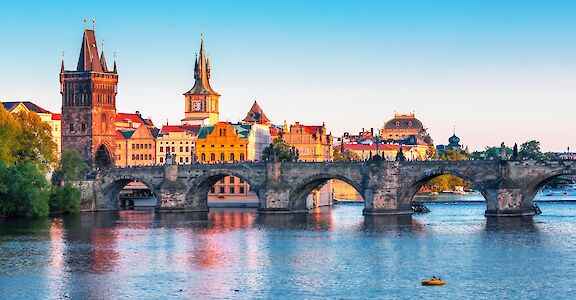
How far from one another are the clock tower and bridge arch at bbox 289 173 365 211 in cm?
6113

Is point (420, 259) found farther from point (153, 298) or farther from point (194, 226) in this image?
point (194, 226)

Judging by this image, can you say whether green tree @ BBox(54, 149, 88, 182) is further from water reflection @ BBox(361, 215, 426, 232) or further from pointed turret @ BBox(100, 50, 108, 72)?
pointed turret @ BBox(100, 50, 108, 72)

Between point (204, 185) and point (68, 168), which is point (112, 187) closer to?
point (68, 168)

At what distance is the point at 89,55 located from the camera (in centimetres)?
15238

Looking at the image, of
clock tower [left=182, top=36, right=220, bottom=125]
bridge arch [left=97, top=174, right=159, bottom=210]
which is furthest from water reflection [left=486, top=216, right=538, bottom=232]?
clock tower [left=182, top=36, right=220, bottom=125]

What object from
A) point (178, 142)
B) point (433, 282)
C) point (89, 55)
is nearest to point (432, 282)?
point (433, 282)

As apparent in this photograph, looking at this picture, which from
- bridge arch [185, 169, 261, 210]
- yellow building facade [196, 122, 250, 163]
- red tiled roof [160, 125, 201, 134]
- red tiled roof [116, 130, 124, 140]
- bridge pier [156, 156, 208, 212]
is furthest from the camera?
red tiled roof [116, 130, 124, 140]

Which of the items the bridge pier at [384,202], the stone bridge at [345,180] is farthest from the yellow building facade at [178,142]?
the bridge pier at [384,202]

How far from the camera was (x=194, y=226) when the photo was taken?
98562 mm

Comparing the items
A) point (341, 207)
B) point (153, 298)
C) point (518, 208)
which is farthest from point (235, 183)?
point (153, 298)

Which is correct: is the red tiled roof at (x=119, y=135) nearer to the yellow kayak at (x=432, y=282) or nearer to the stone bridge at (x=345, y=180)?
the stone bridge at (x=345, y=180)

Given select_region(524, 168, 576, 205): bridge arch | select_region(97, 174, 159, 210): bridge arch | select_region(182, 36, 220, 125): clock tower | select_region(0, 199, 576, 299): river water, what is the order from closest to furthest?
select_region(0, 199, 576, 299): river water < select_region(524, 168, 576, 205): bridge arch < select_region(97, 174, 159, 210): bridge arch < select_region(182, 36, 220, 125): clock tower

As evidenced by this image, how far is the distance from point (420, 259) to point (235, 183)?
80.4m

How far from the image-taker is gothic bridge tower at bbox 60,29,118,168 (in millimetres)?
152062
